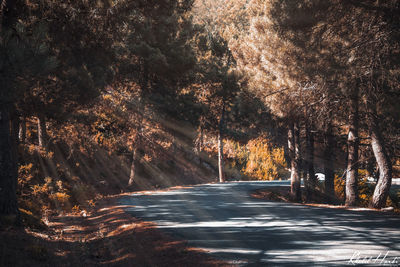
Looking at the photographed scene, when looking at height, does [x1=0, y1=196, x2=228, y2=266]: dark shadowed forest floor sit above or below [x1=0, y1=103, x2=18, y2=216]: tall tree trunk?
below

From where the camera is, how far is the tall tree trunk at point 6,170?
23.8 ft

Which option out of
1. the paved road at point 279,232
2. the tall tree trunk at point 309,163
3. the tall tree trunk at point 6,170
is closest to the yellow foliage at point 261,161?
the tall tree trunk at point 309,163

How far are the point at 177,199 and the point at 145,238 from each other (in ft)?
20.6

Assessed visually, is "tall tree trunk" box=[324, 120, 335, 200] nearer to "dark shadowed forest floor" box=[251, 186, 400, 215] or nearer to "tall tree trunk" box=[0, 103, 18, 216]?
"dark shadowed forest floor" box=[251, 186, 400, 215]

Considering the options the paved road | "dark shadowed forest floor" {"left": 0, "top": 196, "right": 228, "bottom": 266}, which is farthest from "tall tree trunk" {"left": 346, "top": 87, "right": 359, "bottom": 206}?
"dark shadowed forest floor" {"left": 0, "top": 196, "right": 228, "bottom": 266}

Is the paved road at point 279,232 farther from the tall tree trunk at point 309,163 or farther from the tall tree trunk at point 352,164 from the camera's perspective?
the tall tree trunk at point 309,163

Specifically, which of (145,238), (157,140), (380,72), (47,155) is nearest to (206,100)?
(157,140)

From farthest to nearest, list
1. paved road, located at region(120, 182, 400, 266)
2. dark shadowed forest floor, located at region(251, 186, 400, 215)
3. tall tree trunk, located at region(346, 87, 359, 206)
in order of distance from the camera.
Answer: dark shadowed forest floor, located at region(251, 186, 400, 215), tall tree trunk, located at region(346, 87, 359, 206), paved road, located at region(120, 182, 400, 266)

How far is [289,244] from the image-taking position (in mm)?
6219

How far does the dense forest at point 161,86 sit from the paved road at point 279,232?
3.76 metres

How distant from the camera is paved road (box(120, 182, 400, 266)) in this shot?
17.6 ft

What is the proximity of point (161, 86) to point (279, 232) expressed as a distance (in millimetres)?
15778

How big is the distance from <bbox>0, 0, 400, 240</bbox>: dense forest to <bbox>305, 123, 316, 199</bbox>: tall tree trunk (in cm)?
8

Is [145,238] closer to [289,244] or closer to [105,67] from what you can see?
[289,244]
